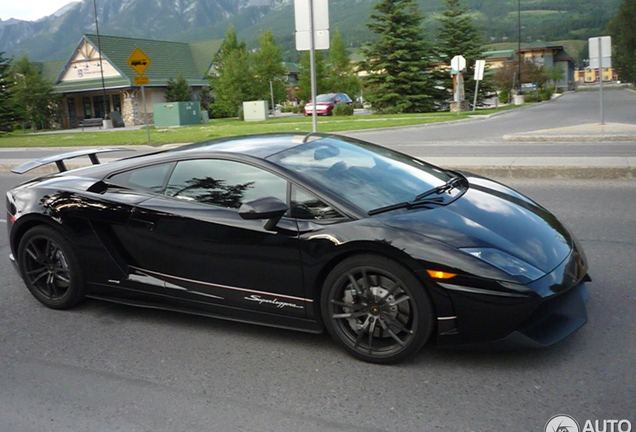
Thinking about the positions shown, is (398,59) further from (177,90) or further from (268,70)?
(177,90)

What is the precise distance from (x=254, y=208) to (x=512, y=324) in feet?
5.27

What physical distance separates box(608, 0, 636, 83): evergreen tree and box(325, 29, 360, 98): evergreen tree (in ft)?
185

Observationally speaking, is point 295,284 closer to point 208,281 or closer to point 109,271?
point 208,281

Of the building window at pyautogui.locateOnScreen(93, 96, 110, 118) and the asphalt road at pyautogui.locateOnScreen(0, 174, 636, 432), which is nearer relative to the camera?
the asphalt road at pyautogui.locateOnScreen(0, 174, 636, 432)

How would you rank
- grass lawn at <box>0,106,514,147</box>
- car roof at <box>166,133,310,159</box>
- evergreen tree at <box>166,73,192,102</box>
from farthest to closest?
evergreen tree at <box>166,73,192,102</box> → grass lawn at <box>0,106,514,147</box> → car roof at <box>166,133,310,159</box>

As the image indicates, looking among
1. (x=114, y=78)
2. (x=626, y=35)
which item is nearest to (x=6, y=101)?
(x=114, y=78)

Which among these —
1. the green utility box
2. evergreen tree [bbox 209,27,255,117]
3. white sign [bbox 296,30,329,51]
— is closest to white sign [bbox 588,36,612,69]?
white sign [bbox 296,30,329,51]

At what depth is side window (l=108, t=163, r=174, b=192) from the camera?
4520 millimetres

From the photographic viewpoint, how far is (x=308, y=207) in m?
3.92

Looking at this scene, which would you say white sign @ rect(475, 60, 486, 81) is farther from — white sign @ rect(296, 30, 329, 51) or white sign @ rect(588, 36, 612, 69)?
white sign @ rect(296, 30, 329, 51)

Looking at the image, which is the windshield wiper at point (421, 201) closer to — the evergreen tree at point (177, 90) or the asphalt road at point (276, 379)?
the asphalt road at point (276, 379)

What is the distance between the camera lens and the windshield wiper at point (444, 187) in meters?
4.16

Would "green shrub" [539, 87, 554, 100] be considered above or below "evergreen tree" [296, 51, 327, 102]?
below

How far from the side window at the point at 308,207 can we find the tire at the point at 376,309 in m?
0.34
